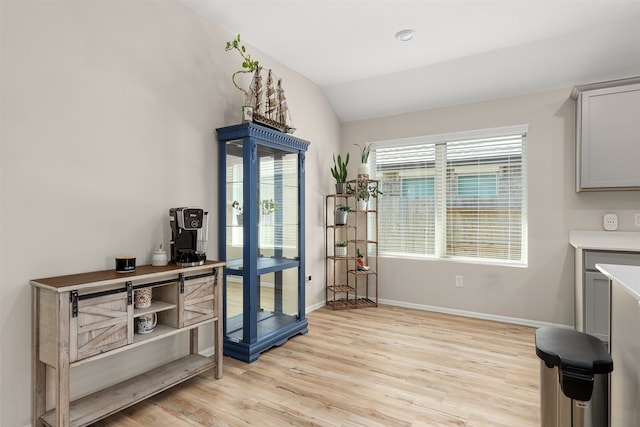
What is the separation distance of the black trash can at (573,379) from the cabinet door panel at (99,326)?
2.13 m

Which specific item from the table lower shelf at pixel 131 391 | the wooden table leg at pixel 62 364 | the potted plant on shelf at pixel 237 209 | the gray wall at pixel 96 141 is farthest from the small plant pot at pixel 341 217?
the wooden table leg at pixel 62 364

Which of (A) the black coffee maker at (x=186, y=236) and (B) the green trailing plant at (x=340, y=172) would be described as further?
(B) the green trailing plant at (x=340, y=172)

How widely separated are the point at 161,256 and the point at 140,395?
84 centimetres

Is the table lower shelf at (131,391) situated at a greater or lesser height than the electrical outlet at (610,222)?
lesser

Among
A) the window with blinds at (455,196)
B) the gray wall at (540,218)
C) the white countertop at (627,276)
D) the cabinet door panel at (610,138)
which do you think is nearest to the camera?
the white countertop at (627,276)

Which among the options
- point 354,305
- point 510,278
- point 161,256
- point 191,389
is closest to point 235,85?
point 161,256

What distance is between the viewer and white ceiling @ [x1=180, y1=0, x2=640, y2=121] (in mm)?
2734

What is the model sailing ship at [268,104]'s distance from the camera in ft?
9.77

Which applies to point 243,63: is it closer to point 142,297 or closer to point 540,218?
point 142,297

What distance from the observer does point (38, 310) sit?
187 cm

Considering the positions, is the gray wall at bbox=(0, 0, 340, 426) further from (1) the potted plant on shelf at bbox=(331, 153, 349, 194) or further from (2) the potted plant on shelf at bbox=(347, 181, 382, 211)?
(2) the potted plant on shelf at bbox=(347, 181, 382, 211)

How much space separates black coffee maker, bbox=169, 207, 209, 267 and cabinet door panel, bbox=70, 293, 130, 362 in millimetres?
487

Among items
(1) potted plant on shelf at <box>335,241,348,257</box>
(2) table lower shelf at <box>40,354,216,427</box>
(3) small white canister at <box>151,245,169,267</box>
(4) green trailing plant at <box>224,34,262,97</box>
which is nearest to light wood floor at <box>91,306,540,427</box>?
(2) table lower shelf at <box>40,354,216,427</box>

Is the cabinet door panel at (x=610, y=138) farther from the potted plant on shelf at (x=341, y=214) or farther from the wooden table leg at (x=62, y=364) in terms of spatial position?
the wooden table leg at (x=62, y=364)
